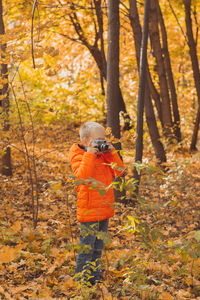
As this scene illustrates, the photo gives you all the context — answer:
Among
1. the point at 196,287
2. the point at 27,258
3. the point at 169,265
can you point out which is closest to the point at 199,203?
the point at 169,265

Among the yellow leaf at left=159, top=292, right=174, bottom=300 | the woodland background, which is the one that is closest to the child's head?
the woodland background

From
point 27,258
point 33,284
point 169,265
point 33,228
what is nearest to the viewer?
point 33,284

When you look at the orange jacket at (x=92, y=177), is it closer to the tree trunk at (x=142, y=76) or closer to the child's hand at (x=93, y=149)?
the child's hand at (x=93, y=149)

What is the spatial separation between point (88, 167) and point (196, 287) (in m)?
1.58

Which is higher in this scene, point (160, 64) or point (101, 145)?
point (160, 64)

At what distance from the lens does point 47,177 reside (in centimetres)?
703

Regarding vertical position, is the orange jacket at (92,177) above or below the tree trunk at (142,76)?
below

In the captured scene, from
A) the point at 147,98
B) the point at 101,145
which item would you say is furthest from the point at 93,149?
the point at 147,98

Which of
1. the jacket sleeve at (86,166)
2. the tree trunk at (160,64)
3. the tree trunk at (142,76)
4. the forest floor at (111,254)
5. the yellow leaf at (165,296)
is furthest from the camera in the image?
the tree trunk at (160,64)

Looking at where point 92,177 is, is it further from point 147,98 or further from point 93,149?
point 147,98

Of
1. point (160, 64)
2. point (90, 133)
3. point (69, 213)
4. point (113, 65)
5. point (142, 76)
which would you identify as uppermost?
point (160, 64)

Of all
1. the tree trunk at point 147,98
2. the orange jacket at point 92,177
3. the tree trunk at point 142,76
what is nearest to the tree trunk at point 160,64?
the tree trunk at point 147,98

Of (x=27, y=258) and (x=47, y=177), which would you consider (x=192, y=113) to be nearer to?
(x=47, y=177)

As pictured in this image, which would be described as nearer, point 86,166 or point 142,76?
point 86,166
